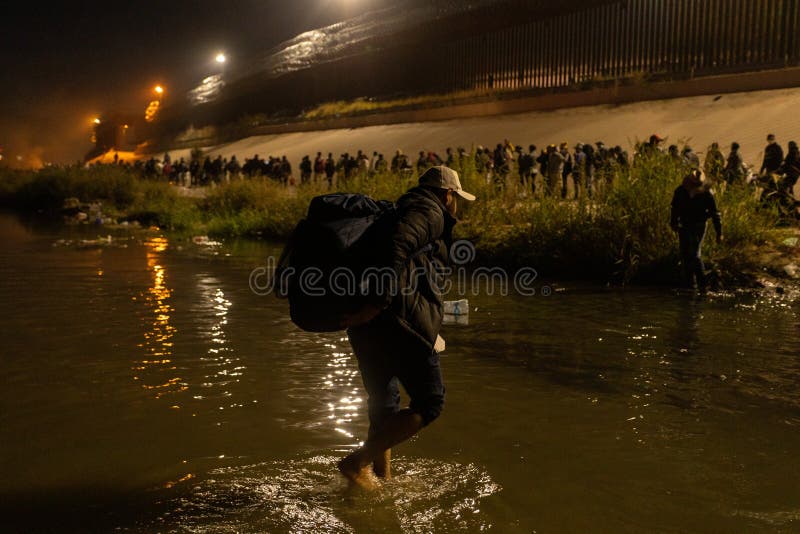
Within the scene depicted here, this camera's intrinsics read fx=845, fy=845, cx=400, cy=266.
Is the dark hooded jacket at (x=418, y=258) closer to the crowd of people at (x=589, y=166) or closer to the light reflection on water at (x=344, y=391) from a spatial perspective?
the light reflection on water at (x=344, y=391)

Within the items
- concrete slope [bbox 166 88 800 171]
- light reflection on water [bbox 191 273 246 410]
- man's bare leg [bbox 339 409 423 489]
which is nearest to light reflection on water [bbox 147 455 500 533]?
man's bare leg [bbox 339 409 423 489]

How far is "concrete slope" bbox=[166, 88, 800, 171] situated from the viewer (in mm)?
26047

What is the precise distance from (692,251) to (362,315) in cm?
906

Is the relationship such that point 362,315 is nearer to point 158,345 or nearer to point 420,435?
point 420,435

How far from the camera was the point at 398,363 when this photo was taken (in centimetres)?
426

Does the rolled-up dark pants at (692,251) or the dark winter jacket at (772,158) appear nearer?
the rolled-up dark pants at (692,251)

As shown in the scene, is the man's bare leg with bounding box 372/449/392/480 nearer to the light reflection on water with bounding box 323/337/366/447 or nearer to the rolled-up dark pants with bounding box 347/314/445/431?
the rolled-up dark pants with bounding box 347/314/445/431

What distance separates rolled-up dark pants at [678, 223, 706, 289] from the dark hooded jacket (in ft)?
27.2

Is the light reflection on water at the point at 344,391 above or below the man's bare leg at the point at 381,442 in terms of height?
below

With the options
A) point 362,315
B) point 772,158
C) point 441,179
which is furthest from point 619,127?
point 362,315

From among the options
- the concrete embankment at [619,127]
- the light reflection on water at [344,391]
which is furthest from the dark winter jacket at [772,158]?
the light reflection on water at [344,391]

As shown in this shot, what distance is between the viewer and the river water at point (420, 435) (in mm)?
4457

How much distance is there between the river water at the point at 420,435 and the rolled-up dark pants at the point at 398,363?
24.4 inches

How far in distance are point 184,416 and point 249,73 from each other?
60832 millimetres
